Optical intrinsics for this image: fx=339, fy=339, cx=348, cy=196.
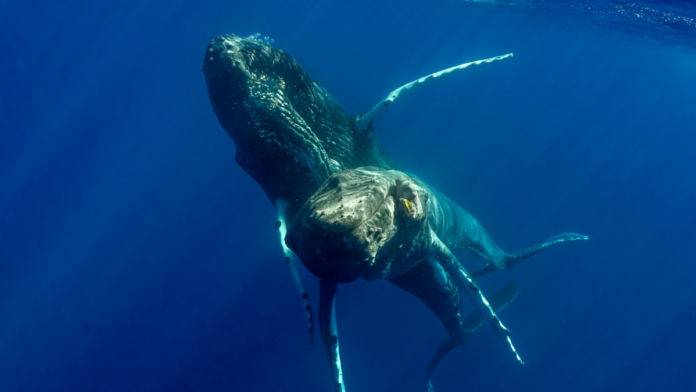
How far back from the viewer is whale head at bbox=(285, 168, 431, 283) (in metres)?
2.89

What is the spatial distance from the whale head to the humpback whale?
1 cm

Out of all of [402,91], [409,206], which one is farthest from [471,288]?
[402,91]

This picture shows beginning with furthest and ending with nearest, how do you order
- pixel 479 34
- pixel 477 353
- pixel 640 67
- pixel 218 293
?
pixel 479 34 < pixel 640 67 < pixel 218 293 < pixel 477 353

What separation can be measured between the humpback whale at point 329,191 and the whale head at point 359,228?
11mm

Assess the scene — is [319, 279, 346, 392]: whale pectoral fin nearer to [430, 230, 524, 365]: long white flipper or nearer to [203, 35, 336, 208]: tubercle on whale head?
[430, 230, 524, 365]: long white flipper

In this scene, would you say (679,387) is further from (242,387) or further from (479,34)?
(479,34)

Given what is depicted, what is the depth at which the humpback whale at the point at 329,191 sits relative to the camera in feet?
10.2

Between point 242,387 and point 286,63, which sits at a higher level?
point 286,63

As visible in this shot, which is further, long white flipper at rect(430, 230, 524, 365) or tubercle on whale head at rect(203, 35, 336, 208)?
long white flipper at rect(430, 230, 524, 365)

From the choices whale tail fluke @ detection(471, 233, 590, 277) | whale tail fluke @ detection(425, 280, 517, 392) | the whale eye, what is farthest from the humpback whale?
whale tail fluke @ detection(471, 233, 590, 277)

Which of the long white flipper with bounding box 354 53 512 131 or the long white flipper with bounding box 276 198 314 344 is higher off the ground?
the long white flipper with bounding box 354 53 512 131

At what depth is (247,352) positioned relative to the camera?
2092cm

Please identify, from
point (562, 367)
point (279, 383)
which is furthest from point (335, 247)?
point (562, 367)

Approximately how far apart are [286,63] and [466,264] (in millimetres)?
17176
